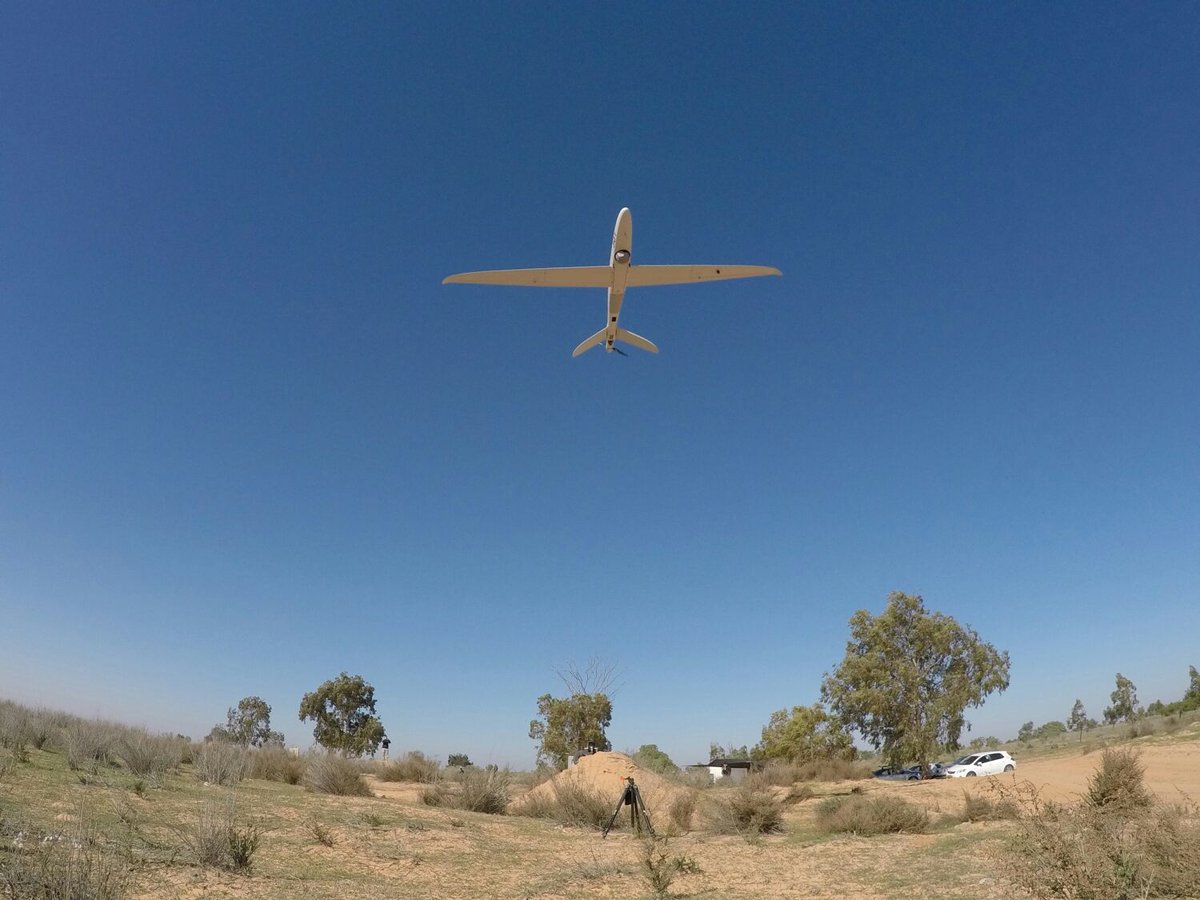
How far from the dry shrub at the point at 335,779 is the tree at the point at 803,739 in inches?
928

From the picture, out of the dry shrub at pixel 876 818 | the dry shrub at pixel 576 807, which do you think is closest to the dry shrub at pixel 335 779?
the dry shrub at pixel 576 807

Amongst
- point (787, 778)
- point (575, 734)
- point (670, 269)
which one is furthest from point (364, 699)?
point (670, 269)

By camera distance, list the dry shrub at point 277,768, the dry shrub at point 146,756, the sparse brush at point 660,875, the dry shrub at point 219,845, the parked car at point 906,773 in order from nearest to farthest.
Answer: the dry shrub at point 219,845, the sparse brush at point 660,875, the dry shrub at point 146,756, the dry shrub at point 277,768, the parked car at point 906,773

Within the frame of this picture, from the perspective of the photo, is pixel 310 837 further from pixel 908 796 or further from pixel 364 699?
pixel 364 699

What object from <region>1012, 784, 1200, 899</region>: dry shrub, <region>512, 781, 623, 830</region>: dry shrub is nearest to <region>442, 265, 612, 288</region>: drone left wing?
<region>512, 781, 623, 830</region>: dry shrub

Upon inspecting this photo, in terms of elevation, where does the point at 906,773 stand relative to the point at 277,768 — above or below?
below

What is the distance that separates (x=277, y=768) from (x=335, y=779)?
16.9 ft

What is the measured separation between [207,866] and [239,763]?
12.1 meters

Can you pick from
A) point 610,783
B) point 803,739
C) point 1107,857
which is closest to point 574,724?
point 803,739

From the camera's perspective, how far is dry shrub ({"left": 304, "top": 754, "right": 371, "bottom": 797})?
20.3 metres

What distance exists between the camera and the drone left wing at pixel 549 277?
21.2m

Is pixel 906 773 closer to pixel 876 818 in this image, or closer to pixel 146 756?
pixel 876 818

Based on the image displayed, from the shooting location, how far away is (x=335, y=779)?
2039 cm

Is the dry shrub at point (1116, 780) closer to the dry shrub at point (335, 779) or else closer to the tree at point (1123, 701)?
the dry shrub at point (335, 779)
